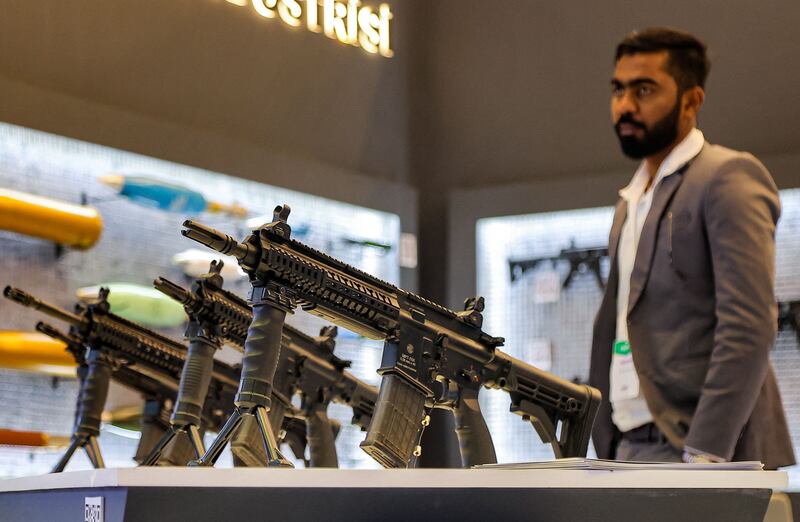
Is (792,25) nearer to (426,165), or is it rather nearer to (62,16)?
(426,165)

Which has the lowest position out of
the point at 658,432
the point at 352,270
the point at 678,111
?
the point at 658,432

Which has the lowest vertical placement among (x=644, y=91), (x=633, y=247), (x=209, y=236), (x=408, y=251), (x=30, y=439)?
(x=30, y=439)

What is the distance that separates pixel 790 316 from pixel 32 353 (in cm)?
225

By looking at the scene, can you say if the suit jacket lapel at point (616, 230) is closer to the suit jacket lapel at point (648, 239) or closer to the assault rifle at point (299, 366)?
the suit jacket lapel at point (648, 239)

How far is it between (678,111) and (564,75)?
126 cm

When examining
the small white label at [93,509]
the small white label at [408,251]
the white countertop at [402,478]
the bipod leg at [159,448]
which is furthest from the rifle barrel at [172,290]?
the small white label at [408,251]

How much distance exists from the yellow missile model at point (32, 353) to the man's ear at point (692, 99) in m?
1.67

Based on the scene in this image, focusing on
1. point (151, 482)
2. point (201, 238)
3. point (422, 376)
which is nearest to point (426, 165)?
point (422, 376)

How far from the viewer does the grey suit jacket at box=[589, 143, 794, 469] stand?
2.31 m

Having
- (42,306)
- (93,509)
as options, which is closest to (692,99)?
(42,306)

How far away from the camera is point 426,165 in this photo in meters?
4.25

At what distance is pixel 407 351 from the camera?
1903 mm

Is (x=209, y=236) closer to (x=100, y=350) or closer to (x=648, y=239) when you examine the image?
(x=100, y=350)

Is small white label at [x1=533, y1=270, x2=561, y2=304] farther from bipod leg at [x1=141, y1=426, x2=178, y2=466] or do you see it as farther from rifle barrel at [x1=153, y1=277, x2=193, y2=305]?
bipod leg at [x1=141, y1=426, x2=178, y2=466]
